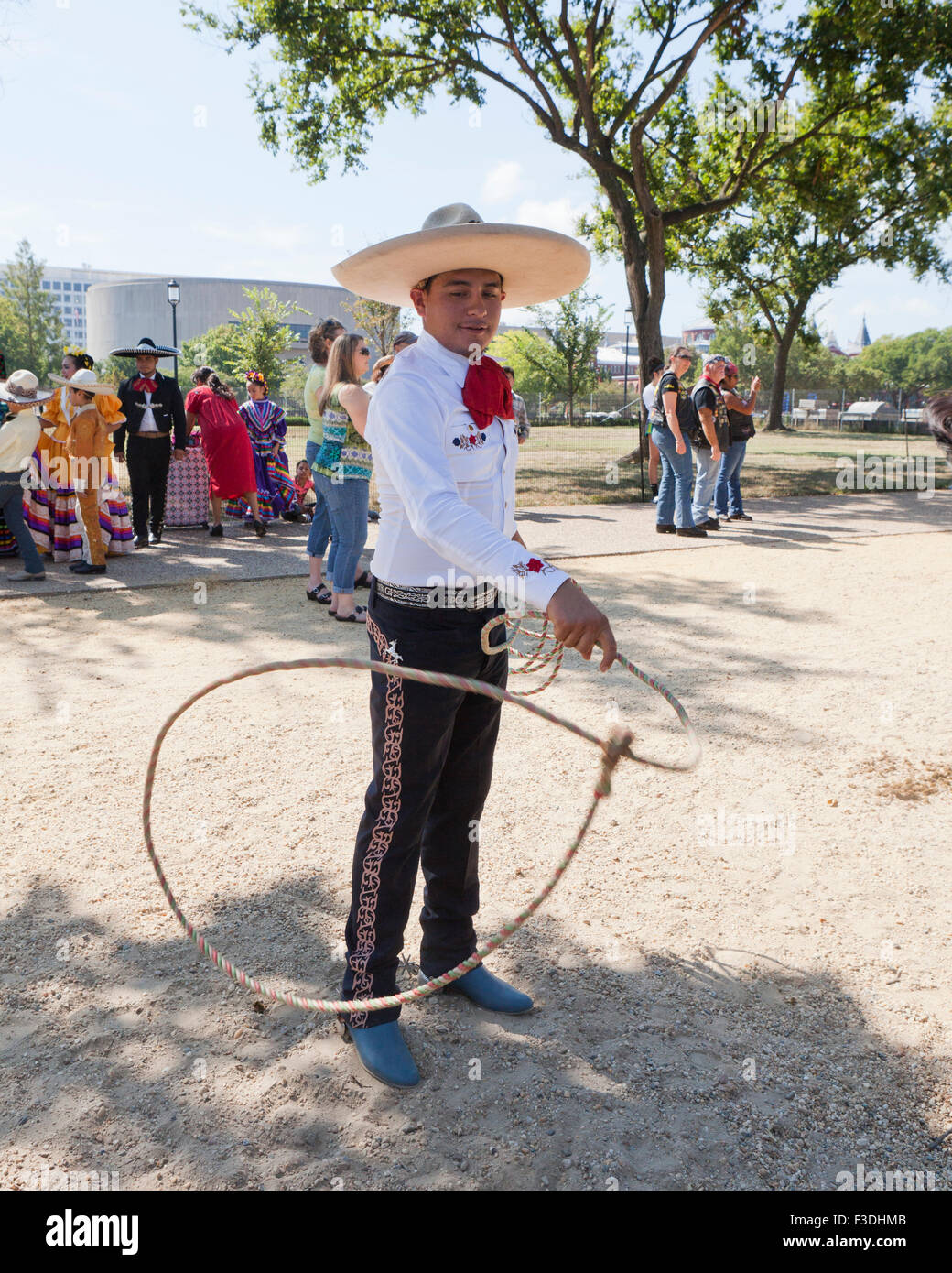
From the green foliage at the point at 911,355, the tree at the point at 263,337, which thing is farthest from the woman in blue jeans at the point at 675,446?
the green foliage at the point at 911,355

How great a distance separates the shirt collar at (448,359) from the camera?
274cm

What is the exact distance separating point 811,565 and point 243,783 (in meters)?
7.93

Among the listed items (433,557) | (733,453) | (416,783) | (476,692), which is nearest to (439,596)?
(433,557)

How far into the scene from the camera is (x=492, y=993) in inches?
130

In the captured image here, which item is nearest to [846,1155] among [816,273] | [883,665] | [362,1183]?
[362,1183]

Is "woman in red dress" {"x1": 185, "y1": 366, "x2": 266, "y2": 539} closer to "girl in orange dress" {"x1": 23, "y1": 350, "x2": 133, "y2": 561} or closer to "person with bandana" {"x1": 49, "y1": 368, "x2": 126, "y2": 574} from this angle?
"girl in orange dress" {"x1": 23, "y1": 350, "x2": 133, "y2": 561}

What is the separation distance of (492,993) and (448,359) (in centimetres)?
205

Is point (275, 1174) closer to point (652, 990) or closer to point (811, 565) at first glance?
point (652, 990)

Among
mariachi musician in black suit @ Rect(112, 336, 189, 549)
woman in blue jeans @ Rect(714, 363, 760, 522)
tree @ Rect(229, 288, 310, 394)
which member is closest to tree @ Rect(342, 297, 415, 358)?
tree @ Rect(229, 288, 310, 394)

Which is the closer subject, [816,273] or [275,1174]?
[275,1174]

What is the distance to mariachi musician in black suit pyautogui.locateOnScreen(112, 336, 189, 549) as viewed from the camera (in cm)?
1122

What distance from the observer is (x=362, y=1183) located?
2.51m

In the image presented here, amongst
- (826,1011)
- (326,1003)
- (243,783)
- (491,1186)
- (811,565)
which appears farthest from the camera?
(811,565)

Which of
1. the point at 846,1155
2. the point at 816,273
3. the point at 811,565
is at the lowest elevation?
the point at 846,1155
